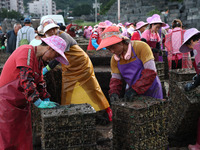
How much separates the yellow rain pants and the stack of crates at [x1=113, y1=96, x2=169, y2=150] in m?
1.05

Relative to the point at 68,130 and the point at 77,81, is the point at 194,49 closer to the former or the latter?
the point at 77,81

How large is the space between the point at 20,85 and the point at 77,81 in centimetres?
119

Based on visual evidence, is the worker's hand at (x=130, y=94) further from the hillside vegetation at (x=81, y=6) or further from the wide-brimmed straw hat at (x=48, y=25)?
the hillside vegetation at (x=81, y=6)

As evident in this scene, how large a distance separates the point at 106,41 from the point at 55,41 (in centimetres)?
61

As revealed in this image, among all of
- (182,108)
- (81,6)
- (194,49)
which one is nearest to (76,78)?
(182,108)

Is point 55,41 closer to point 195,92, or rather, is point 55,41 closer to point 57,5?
point 195,92

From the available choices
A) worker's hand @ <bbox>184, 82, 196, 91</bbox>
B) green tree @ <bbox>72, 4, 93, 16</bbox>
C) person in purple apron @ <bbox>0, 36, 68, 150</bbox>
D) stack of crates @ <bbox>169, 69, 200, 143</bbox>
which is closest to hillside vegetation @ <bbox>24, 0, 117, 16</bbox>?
green tree @ <bbox>72, 4, 93, 16</bbox>

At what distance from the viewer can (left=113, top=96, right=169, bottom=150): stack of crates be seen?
2.50m

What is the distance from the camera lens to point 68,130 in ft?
7.73

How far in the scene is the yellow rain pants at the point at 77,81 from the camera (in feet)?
12.0

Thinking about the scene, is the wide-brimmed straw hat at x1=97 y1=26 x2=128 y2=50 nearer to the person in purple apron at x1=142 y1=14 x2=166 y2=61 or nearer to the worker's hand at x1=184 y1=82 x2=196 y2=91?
the worker's hand at x1=184 y1=82 x2=196 y2=91

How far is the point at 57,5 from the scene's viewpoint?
11919cm

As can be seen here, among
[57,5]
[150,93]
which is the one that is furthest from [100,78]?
[57,5]

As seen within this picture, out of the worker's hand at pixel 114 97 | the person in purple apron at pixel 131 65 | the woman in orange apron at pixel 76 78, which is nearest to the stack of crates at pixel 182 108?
the person in purple apron at pixel 131 65
